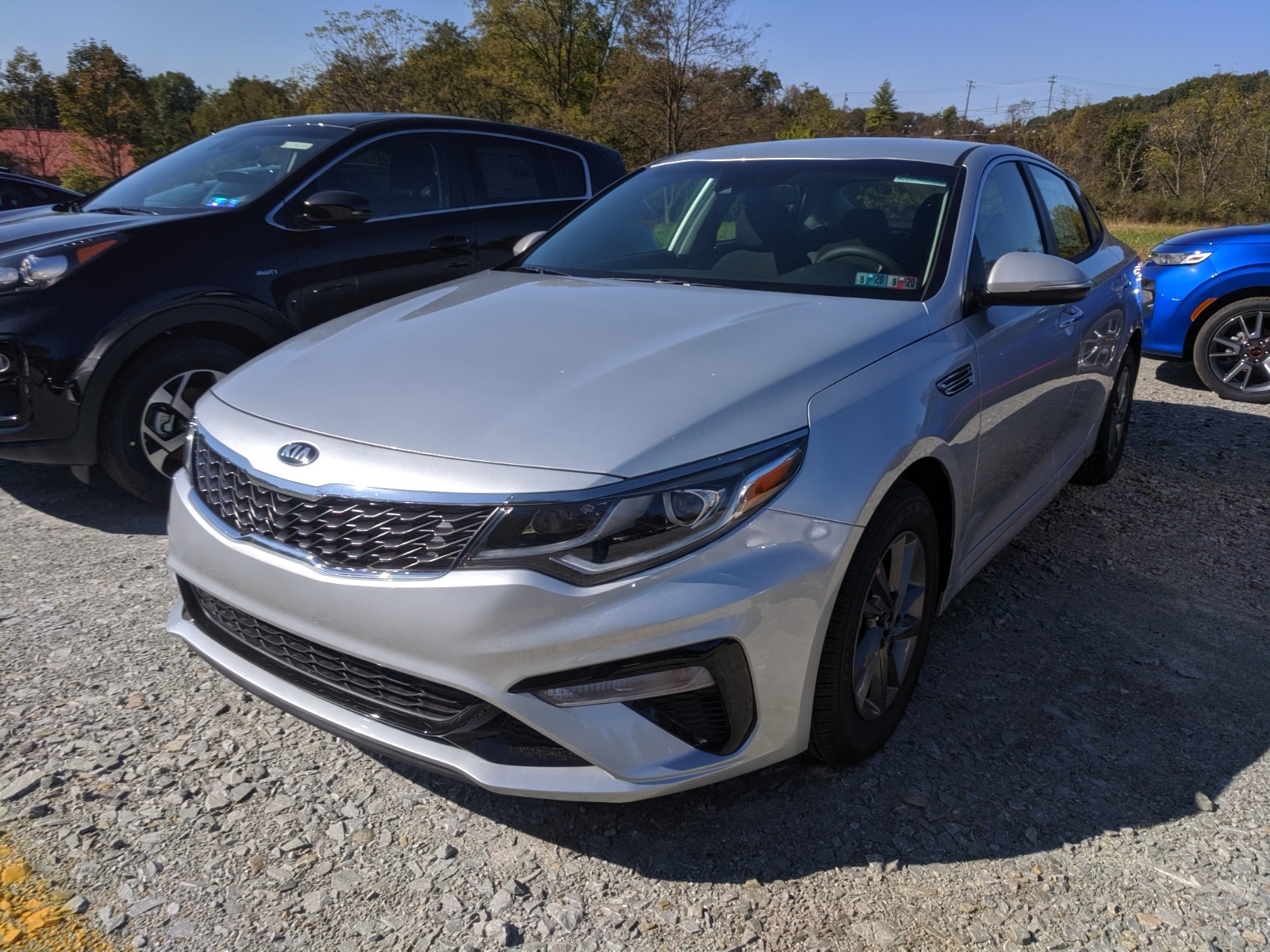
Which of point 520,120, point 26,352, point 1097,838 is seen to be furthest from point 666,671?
point 520,120

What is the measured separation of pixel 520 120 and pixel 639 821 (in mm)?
33706

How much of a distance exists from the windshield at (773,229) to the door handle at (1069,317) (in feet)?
2.42

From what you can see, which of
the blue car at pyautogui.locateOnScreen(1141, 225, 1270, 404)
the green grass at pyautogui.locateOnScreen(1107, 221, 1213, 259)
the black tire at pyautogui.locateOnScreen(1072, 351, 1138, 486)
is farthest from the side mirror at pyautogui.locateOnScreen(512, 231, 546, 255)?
the green grass at pyautogui.locateOnScreen(1107, 221, 1213, 259)

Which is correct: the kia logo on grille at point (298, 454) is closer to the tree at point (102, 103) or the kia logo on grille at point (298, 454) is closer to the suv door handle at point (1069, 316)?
the suv door handle at point (1069, 316)

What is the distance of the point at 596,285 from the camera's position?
3084 mm

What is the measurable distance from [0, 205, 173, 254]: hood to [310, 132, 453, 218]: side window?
34.6 inches

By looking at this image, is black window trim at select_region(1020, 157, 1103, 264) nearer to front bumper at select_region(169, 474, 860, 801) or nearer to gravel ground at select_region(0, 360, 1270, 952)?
gravel ground at select_region(0, 360, 1270, 952)

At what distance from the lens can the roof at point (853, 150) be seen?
11.1 feet

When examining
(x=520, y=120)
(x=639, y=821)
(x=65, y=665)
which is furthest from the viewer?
(x=520, y=120)

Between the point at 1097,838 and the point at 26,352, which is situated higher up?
the point at 26,352

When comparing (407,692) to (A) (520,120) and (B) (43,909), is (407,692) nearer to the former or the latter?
(B) (43,909)

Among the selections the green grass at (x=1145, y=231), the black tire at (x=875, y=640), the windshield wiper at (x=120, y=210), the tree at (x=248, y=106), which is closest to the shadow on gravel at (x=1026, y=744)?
the black tire at (x=875, y=640)

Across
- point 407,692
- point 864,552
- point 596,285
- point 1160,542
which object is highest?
point 596,285

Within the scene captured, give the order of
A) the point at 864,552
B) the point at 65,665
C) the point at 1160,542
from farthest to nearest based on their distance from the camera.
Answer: the point at 1160,542 → the point at 65,665 → the point at 864,552
